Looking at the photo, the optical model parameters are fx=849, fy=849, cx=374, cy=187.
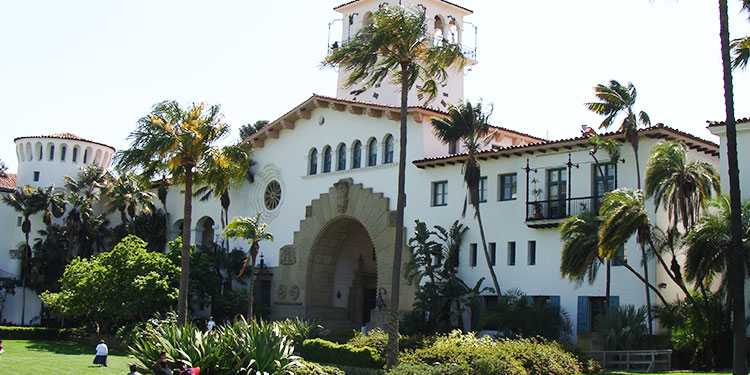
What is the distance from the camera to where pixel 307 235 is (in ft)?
143

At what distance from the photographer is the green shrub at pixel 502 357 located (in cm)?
2478

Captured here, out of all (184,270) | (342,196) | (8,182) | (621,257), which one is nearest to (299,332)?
(184,270)

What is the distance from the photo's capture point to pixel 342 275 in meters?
45.0

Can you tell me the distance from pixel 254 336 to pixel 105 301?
2236 centimetres

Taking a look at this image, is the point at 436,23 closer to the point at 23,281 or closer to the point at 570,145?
the point at 570,145

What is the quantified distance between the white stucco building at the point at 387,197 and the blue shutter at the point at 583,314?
4cm

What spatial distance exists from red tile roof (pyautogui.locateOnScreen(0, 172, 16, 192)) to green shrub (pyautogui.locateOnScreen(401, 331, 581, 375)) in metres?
44.7

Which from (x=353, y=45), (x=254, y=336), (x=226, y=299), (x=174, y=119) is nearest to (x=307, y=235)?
(x=226, y=299)

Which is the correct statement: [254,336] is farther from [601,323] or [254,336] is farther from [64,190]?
[64,190]

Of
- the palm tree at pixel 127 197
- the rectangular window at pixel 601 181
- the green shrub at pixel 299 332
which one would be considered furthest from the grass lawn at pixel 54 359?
the rectangular window at pixel 601 181

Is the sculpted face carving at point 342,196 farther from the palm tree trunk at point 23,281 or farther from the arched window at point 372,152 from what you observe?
the palm tree trunk at point 23,281

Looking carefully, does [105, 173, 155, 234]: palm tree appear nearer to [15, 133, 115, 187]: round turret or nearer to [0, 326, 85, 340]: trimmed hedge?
[0, 326, 85, 340]: trimmed hedge

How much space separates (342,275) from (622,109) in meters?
19.4

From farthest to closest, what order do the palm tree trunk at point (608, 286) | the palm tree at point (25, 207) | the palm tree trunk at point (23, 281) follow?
the palm tree trunk at point (23, 281) < the palm tree at point (25, 207) < the palm tree trunk at point (608, 286)
